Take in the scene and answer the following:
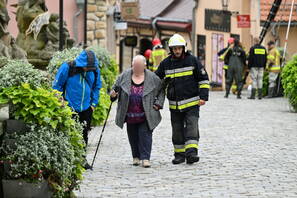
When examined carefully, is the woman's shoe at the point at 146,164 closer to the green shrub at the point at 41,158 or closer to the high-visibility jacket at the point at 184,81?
the high-visibility jacket at the point at 184,81

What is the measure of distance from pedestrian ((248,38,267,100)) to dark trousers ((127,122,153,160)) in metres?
14.8

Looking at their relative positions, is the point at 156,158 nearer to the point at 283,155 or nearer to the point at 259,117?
the point at 283,155

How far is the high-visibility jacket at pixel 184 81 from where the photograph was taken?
1200cm

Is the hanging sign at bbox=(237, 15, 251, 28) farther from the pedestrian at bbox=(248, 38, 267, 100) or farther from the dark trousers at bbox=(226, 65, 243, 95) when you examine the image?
the pedestrian at bbox=(248, 38, 267, 100)

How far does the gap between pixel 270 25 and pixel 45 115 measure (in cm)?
2600

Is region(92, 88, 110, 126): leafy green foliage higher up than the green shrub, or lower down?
lower down

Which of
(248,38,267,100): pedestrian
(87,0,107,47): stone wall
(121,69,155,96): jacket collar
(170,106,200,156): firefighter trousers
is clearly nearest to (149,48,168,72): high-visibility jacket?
(248,38,267,100): pedestrian

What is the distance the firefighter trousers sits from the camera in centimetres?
1196

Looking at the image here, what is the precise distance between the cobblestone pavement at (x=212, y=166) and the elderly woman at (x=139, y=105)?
0.33m

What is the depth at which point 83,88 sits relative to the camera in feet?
37.5

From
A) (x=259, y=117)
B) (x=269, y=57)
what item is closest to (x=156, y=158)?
(x=259, y=117)

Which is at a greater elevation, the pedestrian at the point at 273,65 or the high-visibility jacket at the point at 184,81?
the high-visibility jacket at the point at 184,81

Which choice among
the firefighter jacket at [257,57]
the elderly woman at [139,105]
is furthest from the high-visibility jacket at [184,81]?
the firefighter jacket at [257,57]

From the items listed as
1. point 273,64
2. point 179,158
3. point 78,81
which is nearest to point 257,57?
point 273,64
